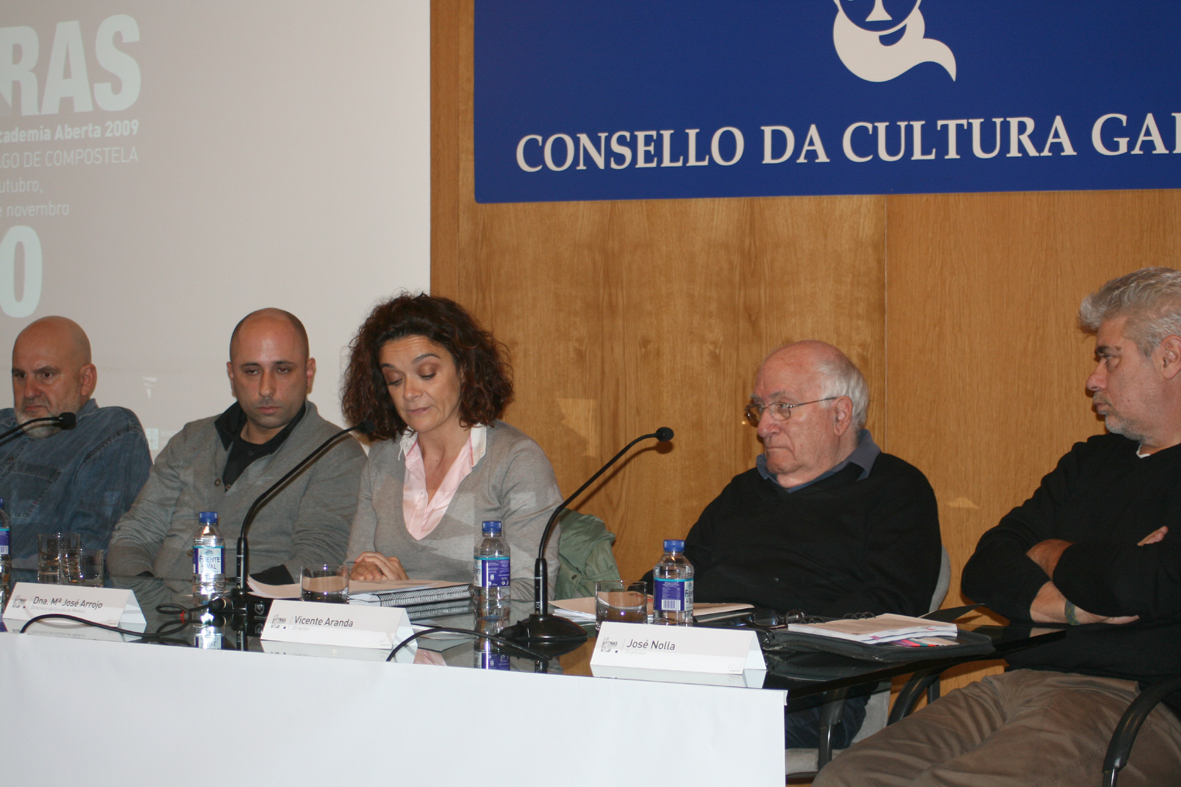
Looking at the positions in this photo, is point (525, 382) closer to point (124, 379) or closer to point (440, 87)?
point (440, 87)

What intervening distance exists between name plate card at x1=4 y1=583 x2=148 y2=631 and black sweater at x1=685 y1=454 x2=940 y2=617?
1.23 m

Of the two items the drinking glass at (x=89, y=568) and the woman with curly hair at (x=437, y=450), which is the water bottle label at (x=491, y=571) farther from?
the drinking glass at (x=89, y=568)

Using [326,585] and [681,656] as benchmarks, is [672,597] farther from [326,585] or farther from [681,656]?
[326,585]

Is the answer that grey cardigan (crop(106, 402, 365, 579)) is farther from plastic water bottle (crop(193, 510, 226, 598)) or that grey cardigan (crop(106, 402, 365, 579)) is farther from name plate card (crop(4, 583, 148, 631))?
name plate card (crop(4, 583, 148, 631))

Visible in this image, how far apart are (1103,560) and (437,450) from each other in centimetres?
169

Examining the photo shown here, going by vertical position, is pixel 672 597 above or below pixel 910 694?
above

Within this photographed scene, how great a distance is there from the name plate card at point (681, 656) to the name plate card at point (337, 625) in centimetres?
35

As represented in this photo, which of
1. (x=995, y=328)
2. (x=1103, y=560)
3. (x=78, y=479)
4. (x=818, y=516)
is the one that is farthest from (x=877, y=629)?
(x=78, y=479)

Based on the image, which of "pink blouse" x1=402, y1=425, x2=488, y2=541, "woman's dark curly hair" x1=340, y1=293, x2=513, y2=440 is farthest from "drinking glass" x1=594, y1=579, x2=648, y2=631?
"woman's dark curly hair" x1=340, y1=293, x2=513, y2=440

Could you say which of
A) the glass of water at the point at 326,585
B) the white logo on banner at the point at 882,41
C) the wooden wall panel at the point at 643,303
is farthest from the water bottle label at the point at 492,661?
the white logo on banner at the point at 882,41

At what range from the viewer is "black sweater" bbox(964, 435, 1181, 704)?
199cm

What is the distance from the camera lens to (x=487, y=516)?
2.63m

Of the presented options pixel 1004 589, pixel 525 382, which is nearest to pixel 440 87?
pixel 525 382

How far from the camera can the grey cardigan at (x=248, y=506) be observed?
2.95m
